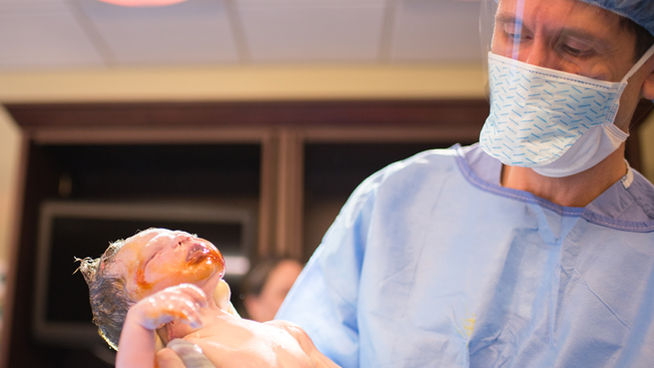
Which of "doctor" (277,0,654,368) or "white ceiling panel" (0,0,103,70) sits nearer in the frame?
"doctor" (277,0,654,368)

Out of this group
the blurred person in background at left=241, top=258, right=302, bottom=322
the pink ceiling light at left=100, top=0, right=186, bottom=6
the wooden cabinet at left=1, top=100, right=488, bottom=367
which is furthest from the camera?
the pink ceiling light at left=100, top=0, right=186, bottom=6

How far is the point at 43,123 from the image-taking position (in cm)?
244

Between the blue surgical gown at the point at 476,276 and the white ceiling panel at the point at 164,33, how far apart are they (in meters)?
2.09

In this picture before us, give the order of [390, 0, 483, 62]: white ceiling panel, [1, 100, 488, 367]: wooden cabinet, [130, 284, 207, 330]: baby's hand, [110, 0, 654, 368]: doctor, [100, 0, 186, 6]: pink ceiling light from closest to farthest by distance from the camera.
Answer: [130, 284, 207, 330]: baby's hand
[110, 0, 654, 368]: doctor
[1, 100, 488, 367]: wooden cabinet
[100, 0, 186, 6]: pink ceiling light
[390, 0, 483, 62]: white ceiling panel

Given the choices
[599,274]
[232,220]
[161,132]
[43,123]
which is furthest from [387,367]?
[43,123]

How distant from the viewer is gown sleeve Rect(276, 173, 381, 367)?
0.89 m

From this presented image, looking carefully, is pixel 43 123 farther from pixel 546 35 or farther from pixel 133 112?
pixel 546 35

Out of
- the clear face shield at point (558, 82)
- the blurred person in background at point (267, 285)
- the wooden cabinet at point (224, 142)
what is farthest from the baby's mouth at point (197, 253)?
the wooden cabinet at point (224, 142)

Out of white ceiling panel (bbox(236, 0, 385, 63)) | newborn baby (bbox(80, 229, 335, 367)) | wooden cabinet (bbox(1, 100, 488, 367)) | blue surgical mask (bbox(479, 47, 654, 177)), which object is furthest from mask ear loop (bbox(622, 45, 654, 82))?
white ceiling panel (bbox(236, 0, 385, 63))

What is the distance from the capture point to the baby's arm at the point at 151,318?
1.89 ft

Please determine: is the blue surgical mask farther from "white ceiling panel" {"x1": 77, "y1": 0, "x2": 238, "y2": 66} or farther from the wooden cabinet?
"white ceiling panel" {"x1": 77, "y1": 0, "x2": 238, "y2": 66}

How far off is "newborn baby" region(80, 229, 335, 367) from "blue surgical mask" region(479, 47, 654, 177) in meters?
0.41

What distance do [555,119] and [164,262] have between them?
555mm

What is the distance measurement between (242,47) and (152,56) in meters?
0.53
